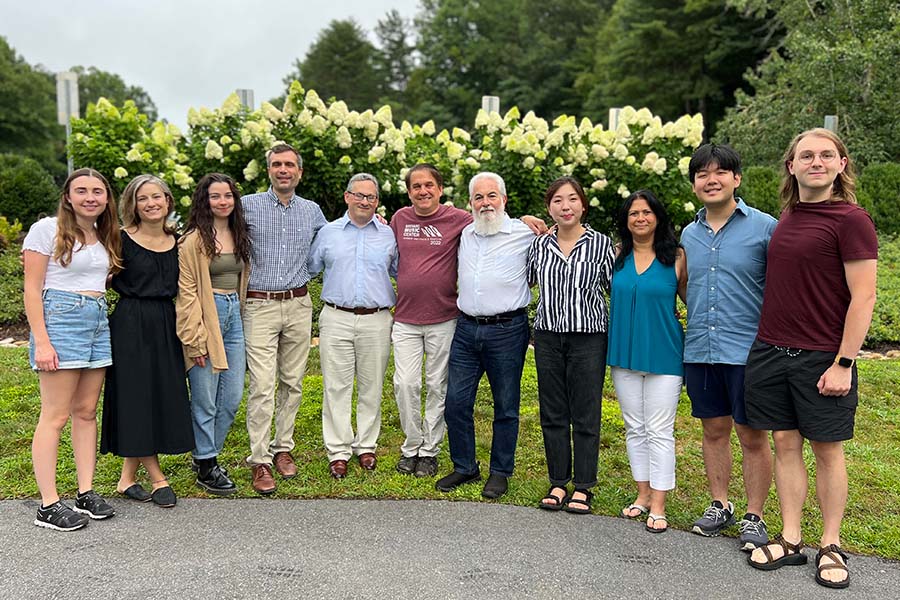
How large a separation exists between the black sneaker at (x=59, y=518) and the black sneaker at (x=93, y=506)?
82 mm

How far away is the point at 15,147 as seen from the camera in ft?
123

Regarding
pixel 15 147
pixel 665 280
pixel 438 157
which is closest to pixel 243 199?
pixel 665 280

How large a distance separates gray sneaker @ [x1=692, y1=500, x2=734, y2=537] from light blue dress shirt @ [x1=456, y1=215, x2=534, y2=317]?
150cm

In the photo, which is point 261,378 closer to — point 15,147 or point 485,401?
point 485,401

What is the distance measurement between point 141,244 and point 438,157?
5.64m

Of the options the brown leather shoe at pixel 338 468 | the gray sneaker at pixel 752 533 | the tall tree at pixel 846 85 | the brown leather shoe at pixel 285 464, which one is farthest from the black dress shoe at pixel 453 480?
the tall tree at pixel 846 85

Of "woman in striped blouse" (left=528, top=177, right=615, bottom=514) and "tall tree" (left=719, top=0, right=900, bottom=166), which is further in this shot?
"tall tree" (left=719, top=0, right=900, bottom=166)

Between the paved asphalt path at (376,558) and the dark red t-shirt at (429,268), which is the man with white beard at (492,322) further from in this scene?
the paved asphalt path at (376,558)

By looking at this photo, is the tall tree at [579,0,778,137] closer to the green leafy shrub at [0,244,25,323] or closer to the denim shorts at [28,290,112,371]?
the green leafy shrub at [0,244,25,323]

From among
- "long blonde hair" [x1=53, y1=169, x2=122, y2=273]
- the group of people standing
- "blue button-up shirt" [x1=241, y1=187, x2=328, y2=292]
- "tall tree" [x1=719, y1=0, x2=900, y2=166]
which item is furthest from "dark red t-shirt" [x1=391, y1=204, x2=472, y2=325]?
"tall tree" [x1=719, y1=0, x2=900, y2=166]

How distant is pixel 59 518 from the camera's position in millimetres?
3904

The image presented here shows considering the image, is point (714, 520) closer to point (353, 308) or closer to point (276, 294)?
point (353, 308)

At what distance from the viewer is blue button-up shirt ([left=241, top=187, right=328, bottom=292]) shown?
4.54 meters

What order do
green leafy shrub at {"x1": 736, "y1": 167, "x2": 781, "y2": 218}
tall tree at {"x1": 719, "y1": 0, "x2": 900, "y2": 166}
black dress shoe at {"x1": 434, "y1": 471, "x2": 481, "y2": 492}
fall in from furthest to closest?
tall tree at {"x1": 719, "y1": 0, "x2": 900, "y2": 166} → green leafy shrub at {"x1": 736, "y1": 167, "x2": 781, "y2": 218} → black dress shoe at {"x1": 434, "y1": 471, "x2": 481, "y2": 492}
